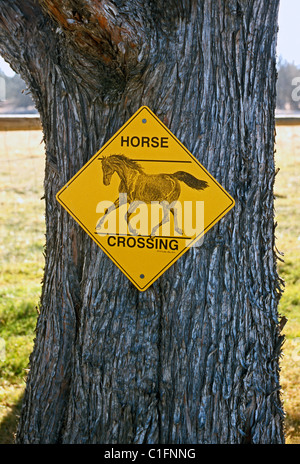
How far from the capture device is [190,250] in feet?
7.50

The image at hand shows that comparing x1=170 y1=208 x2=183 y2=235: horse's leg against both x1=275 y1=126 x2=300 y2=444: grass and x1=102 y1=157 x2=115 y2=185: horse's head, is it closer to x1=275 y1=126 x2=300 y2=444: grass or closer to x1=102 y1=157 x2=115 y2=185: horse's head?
x1=102 y1=157 x2=115 y2=185: horse's head

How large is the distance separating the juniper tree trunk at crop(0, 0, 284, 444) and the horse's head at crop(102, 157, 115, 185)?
0.10m

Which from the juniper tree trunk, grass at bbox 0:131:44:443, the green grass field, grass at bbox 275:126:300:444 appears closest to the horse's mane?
the juniper tree trunk

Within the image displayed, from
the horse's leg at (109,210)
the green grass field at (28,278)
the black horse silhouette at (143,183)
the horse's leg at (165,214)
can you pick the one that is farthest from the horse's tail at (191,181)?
the green grass field at (28,278)

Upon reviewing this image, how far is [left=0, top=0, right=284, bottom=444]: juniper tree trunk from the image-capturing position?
220cm

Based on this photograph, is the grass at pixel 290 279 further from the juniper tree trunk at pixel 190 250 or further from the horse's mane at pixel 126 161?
the horse's mane at pixel 126 161

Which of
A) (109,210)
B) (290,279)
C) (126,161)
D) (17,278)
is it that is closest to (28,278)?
(17,278)

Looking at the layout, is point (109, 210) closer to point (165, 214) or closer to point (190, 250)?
point (165, 214)

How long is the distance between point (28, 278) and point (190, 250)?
13.9ft

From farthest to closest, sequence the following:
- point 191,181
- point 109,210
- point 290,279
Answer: point 290,279 < point 109,210 < point 191,181

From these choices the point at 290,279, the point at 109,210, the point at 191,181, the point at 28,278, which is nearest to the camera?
the point at 191,181

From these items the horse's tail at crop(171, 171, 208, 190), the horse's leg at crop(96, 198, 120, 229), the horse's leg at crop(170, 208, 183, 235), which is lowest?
the horse's leg at crop(170, 208, 183, 235)

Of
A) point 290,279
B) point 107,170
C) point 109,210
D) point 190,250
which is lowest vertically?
point 190,250
